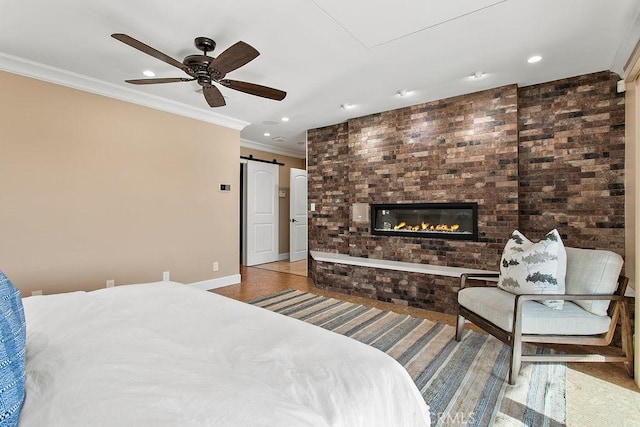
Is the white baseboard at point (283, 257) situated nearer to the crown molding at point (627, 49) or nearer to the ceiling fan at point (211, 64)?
the ceiling fan at point (211, 64)

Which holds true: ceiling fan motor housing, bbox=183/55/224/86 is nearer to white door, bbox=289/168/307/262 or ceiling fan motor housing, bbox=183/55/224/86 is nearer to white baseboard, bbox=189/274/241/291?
white baseboard, bbox=189/274/241/291

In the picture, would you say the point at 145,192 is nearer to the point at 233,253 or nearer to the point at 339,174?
the point at 233,253

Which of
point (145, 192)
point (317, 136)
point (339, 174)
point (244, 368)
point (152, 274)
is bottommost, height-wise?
point (152, 274)

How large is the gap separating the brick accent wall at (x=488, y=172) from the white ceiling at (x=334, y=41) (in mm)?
296

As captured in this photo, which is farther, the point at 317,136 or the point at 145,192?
the point at 317,136

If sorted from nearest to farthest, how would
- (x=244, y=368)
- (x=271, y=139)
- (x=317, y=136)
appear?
1. (x=244, y=368)
2. (x=317, y=136)
3. (x=271, y=139)

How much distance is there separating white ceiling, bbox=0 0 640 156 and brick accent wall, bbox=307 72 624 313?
30 centimetres

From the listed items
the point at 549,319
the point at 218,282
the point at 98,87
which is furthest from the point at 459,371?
the point at 98,87

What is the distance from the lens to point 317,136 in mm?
5059

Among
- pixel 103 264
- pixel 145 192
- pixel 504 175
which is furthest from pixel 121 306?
pixel 504 175

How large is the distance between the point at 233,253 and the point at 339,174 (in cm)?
205

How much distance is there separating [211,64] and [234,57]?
27 centimetres

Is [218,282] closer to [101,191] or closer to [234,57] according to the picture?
[101,191]

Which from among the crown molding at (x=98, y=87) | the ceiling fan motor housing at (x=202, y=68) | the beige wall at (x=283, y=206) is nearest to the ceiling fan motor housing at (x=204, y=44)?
the ceiling fan motor housing at (x=202, y=68)
